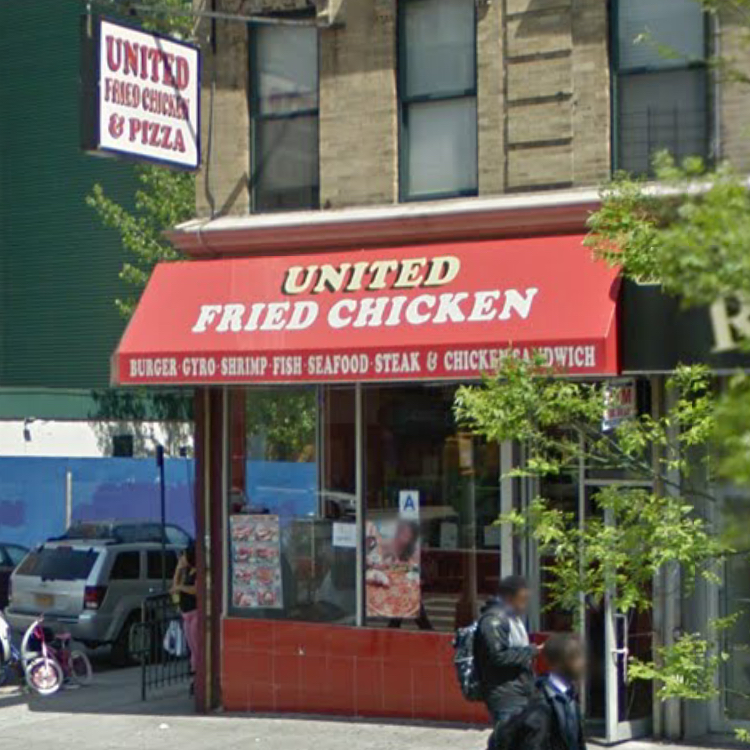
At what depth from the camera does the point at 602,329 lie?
12.9 m

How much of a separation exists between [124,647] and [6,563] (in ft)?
15.7

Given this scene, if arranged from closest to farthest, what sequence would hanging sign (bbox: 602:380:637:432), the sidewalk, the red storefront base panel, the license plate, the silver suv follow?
1. hanging sign (bbox: 602:380:637:432)
2. the sidewalk
3. the red storefront base panel
4. the silver suv
5. the license plate

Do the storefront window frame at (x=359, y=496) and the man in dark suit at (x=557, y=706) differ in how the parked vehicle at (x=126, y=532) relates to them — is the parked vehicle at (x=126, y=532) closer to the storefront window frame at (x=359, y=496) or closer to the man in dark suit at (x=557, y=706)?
the storefront window frame at (x=359, y=496)

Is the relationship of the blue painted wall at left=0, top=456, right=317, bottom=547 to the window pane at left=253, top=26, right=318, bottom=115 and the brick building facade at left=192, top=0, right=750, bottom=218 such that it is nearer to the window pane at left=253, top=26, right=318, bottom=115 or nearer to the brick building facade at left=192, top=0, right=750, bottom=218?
the brick building facade at left=192, top=0, right=750, bottom=218

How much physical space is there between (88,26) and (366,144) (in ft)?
9.06

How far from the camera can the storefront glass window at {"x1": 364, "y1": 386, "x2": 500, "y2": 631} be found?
14.4 metres

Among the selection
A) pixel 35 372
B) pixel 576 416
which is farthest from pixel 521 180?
pixel 35 372

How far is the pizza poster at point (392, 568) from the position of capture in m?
14.7

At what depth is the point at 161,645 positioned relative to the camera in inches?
760

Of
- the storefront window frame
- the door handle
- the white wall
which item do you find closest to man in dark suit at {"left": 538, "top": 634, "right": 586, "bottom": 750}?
the storefront window frame

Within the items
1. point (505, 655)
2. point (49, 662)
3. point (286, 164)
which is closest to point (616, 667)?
point (505, 655)

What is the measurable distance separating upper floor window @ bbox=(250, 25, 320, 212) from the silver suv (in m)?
6.96

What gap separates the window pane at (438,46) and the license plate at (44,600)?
9131mm

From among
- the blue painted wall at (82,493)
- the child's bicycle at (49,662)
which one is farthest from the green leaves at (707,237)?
the blue painted wall at (82,493)
